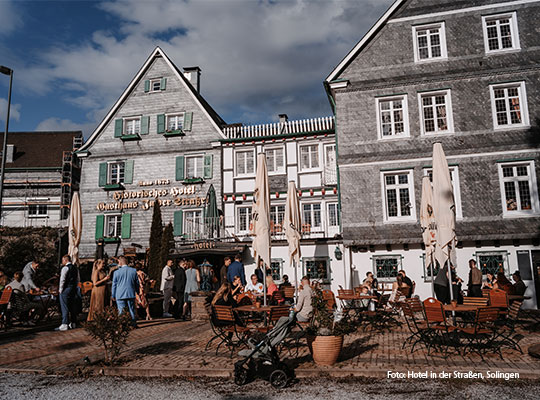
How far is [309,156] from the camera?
23.8 meters

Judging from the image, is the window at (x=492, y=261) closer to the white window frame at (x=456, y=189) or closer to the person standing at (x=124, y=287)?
the white window frame at (x=456, y=189)

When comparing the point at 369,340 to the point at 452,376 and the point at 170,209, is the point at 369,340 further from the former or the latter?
the point at 170,209

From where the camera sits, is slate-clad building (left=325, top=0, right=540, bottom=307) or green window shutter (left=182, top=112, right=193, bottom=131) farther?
green window shutter (left=182, top=112, right=193, bottom=131)

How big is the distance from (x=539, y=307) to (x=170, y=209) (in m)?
18.0

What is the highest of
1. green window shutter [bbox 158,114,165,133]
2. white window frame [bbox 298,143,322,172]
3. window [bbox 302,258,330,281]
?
green window shutter [bbox 158,114,165,133]

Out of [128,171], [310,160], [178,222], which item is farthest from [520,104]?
[128,171]

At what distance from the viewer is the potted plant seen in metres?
7.47

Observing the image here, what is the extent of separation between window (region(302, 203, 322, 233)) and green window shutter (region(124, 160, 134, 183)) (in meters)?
10.2

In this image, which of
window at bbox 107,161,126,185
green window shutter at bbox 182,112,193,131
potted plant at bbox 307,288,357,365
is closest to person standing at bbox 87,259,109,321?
potted plant at bbox 307,288,357,365

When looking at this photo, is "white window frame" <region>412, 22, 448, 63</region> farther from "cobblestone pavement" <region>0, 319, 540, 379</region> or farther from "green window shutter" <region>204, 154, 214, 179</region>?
"cobblestone pavement" <region>0, 319, 540, 379</region>

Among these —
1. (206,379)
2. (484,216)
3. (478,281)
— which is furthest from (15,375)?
(484,216)

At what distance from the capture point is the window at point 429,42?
757 inches

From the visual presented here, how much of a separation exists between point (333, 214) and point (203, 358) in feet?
50.4

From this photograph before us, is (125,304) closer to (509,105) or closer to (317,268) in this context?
(317,268)
